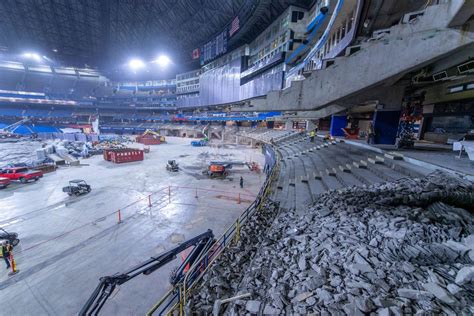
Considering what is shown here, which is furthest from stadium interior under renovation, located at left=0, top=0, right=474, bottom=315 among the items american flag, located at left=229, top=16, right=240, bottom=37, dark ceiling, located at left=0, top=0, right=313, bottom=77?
dark ceiling, located at left=0, top=0, right=313, bottom=77

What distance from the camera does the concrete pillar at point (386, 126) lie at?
10.1 meters

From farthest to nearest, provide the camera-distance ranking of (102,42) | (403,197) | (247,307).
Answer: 1. (102,42)
2. (403,197)
3. (247,307)

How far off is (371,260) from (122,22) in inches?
2142

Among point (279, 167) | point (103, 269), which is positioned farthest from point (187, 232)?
point (279, 167)

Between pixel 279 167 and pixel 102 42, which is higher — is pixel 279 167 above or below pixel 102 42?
below

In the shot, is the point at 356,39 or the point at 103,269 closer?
the point at 103,269

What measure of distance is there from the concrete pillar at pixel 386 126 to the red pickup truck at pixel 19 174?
1039 inches

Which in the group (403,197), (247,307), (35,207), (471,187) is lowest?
(35,207)

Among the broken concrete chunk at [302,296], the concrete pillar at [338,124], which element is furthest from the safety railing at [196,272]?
the concrete pillar at [338,124]

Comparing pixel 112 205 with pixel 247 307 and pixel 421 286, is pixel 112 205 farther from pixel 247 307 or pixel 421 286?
pixel 421 286

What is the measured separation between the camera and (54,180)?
16.3 metres

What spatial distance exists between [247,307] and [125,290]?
4805mm

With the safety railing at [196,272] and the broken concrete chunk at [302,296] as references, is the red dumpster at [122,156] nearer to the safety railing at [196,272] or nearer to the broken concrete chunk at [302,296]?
the safety railing at [196,272]

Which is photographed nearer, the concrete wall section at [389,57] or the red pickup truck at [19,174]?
the concrete wall section at [389,57]
